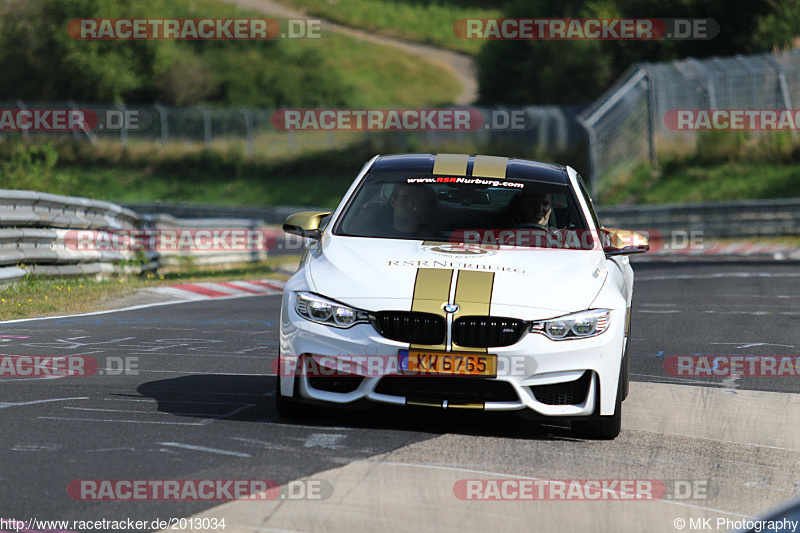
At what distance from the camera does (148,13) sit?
64562mm

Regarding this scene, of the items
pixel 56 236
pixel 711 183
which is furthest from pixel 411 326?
pixel 711 183

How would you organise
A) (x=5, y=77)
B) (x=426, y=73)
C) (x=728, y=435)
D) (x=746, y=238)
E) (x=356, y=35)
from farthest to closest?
(x=356, y=35)
(x=426, y=73)
(x=5, y=77)
(x=746, y=238)
(x=728, y=435)

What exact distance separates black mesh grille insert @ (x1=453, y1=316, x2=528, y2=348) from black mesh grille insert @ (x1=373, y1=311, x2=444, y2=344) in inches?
4.0

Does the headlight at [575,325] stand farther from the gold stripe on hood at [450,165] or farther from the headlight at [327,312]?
the gold stripe on hood at [450,165]

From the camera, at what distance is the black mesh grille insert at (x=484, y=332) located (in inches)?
249

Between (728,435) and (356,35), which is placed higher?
(356,35)

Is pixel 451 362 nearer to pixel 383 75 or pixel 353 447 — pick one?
pixel 353 447

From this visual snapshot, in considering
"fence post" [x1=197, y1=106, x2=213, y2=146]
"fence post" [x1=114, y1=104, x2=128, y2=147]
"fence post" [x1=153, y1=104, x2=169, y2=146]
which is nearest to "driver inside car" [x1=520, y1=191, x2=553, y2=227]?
"fence post" [x1=197, y1=106, x2=213, y2=146]

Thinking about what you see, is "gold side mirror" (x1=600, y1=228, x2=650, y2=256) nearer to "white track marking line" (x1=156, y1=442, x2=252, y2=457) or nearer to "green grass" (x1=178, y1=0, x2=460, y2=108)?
"white track marking line" (x1=156, y1=442, x2=252, y2=457)

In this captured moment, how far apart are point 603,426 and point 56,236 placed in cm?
980

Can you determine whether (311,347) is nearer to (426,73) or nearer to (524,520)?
(524,520)

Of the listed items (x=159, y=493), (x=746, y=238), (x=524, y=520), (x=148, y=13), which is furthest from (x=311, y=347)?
(x=148, y=13)

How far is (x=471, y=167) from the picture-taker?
26.6 ft

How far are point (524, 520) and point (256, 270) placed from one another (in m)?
17.2
